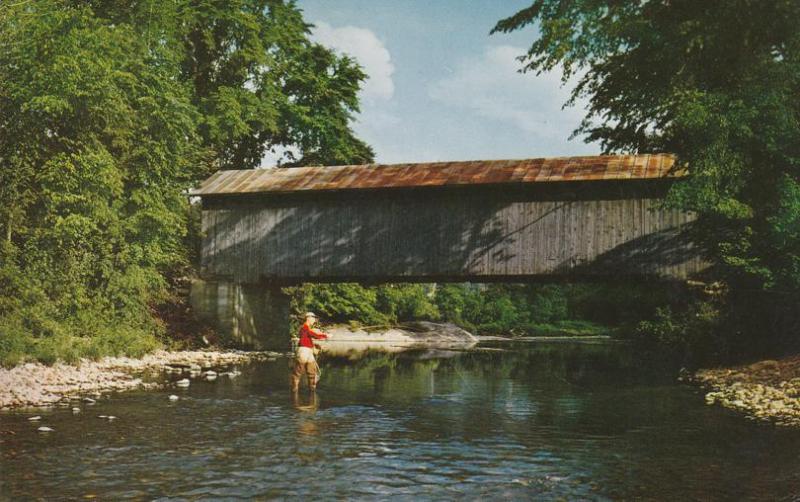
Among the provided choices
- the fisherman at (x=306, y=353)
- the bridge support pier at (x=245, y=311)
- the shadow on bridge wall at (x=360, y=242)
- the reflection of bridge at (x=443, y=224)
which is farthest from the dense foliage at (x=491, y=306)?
the fisherman at (x=306, y=353)

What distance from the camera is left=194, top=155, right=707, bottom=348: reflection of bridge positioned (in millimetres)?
22641

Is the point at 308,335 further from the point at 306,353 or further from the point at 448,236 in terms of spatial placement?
the point at 448,236

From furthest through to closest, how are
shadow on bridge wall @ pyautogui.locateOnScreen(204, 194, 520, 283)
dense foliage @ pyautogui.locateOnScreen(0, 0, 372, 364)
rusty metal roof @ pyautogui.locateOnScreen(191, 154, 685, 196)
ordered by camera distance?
1. shadow on bridge wall @ pyautogui.locateOnScreen(204, 194, 520, 283)
2. rusty metal roof @ pyautogui.locateOnScreen(191, 154, 685, 196)
3. dense foliage @ pyautogui.locateOnScreen(0, 0, 372, 364)

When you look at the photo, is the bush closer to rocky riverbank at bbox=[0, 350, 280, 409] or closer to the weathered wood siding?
the weathered wood siding

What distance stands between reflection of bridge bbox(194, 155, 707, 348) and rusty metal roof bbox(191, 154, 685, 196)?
0.05 m

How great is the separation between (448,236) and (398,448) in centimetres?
1637

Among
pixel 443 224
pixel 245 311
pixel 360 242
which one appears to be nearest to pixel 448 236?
pixel 443 224

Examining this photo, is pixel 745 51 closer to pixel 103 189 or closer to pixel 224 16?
pixel 103 189

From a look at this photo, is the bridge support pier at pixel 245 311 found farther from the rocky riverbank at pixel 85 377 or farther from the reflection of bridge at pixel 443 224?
the rocky riverbank at pixel 85 377

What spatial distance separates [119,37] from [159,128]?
2.88m

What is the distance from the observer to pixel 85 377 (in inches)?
575

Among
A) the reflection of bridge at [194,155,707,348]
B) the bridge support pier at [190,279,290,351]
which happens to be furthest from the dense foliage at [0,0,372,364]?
the reflection of bridge at [194,155,707,348]

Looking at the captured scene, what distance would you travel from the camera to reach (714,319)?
18375 millimetres

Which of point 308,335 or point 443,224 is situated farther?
point 443,224
